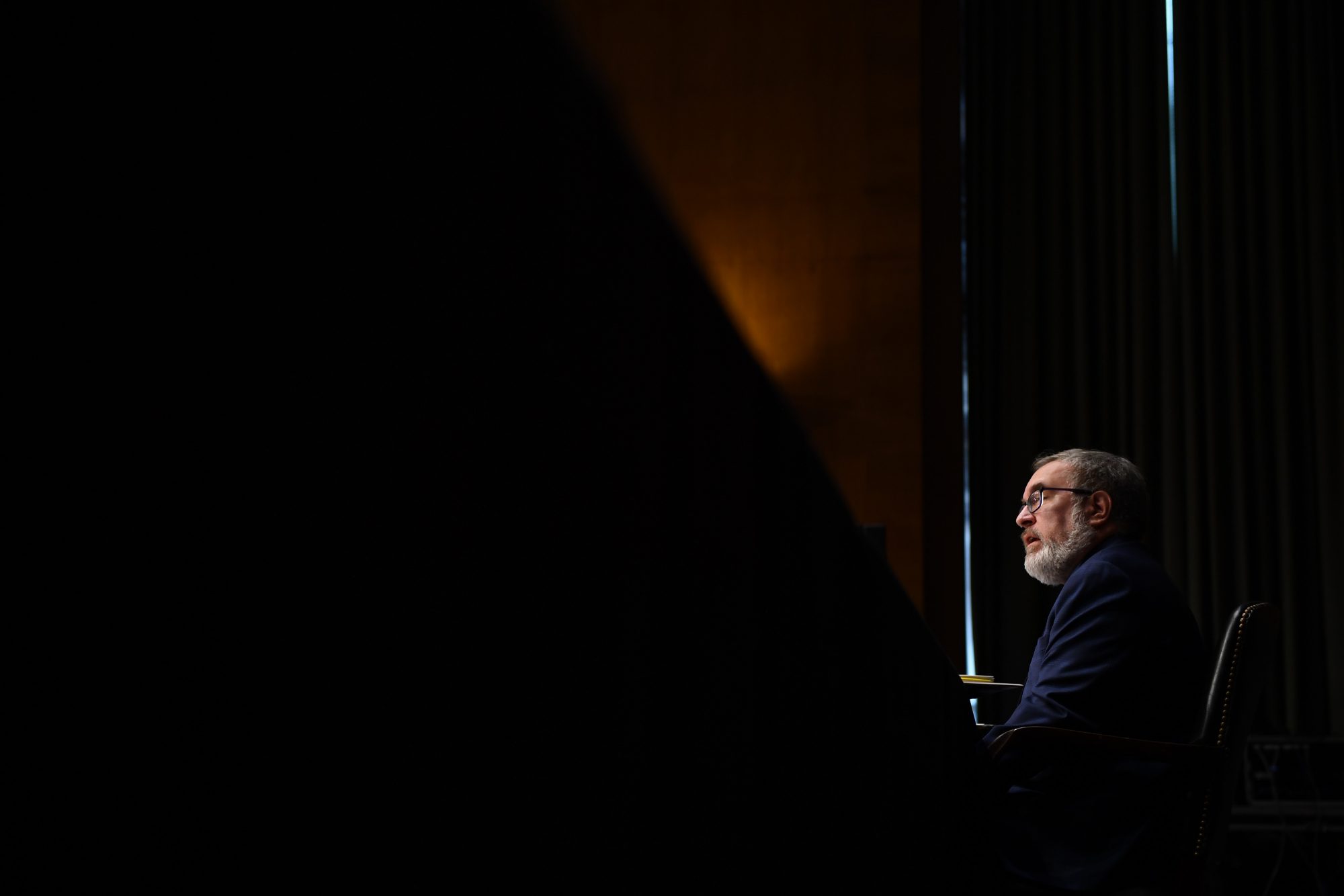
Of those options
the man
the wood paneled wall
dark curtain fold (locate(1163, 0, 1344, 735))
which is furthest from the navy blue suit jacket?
dark curtain fold (locate(1163, 0, 1344, 735))

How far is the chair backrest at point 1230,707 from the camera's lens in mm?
1476

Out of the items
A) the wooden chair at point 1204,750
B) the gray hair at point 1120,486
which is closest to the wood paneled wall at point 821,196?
the gray hair at point 1120,486

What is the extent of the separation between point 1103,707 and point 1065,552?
21.2 inches

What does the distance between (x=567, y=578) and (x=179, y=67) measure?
8.4 inches

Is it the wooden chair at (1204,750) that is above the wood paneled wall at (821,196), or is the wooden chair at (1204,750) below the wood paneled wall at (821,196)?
below

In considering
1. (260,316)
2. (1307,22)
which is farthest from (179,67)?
(1307,22)

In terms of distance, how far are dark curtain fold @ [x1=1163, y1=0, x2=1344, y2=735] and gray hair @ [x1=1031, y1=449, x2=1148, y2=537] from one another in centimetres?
214

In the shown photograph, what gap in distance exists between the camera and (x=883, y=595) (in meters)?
0.78

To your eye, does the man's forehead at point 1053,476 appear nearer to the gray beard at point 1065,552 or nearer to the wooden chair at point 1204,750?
the gray beard at point 1065,552

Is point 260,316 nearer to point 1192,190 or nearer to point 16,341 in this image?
point 16,341

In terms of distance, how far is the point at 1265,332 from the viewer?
3914 millimetres

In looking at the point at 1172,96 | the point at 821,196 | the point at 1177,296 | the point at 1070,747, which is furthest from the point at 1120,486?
the point at 1172,96

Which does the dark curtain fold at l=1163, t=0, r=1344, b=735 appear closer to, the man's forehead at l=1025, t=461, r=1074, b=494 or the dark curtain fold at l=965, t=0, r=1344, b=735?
the dark curtain fold at l=965, t=0, r=1344, b=735

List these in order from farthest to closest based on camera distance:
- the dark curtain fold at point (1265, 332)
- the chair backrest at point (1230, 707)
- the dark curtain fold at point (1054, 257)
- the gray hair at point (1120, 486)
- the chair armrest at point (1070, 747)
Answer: the dark curtain fold at point (1054, 257) < the dark curtain fold at point (1265, 332) < the gray hair at point (1120, 486) < the chair backrest at point (1230, 707) < the chair armrest at point (1070, 747)
